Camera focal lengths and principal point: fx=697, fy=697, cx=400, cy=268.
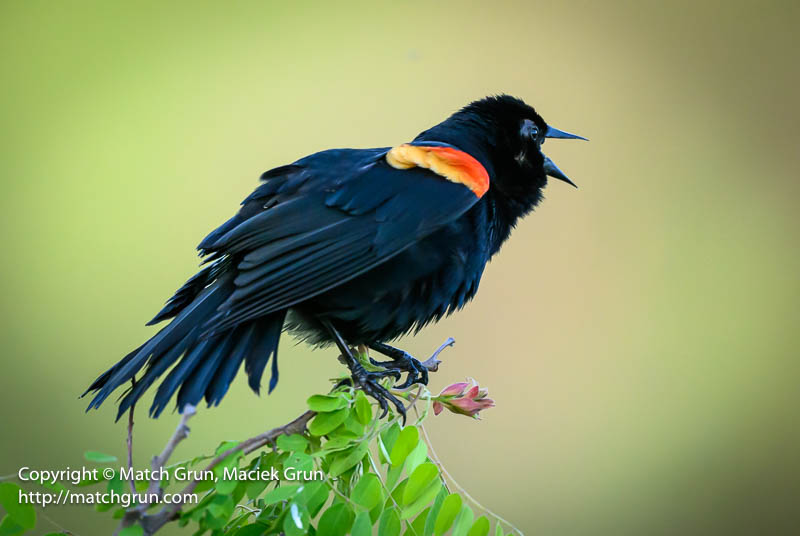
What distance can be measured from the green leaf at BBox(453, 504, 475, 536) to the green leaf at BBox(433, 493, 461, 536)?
0.4 inches

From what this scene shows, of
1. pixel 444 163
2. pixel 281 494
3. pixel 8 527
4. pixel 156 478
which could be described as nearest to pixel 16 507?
pixel 8 527

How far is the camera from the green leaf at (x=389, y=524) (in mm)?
1270

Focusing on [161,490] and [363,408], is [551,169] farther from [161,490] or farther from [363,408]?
[161,490]

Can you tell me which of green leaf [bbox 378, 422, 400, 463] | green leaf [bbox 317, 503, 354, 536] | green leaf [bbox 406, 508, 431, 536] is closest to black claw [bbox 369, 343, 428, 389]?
green leaf [bbox 378, 422, 400, 463]

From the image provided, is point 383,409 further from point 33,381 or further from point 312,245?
point 33,381

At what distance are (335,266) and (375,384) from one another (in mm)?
297

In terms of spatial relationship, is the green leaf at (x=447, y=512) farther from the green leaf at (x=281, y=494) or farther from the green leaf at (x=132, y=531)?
the green leaf at (x=132, y=531)

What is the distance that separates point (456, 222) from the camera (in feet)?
6.37

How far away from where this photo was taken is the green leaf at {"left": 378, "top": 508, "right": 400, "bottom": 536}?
1.27 meters

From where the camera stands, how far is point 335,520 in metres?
1.22

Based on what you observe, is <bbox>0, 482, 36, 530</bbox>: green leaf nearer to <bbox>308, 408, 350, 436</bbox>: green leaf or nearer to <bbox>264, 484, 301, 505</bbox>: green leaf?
<bbox>264, 484, 301, 505</bbox>: green leaf

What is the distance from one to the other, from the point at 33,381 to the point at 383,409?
311 cm

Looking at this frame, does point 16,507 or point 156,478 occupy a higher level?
point 156,478

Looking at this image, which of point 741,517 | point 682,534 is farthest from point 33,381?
point 741,517
